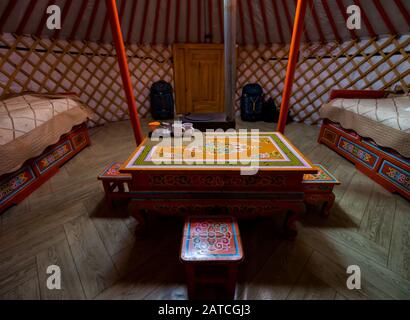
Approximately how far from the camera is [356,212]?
1.34 metres

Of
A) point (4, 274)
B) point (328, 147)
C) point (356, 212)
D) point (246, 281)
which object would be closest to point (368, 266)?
point (356, 212)

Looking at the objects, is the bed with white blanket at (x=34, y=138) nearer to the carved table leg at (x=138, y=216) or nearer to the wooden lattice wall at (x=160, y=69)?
the wooden lattice wall at (x=160, y=69)

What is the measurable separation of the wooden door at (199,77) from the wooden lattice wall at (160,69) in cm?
22

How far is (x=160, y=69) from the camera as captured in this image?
3.53 meters

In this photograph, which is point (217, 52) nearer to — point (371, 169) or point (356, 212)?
point (371, 169)

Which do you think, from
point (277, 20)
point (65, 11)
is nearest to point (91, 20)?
point (65, 11)

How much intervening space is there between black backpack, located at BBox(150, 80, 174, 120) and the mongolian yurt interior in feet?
2.08

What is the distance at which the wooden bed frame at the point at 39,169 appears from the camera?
136cm

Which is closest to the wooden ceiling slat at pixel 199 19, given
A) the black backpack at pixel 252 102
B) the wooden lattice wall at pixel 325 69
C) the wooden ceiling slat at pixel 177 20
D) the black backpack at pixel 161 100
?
the wooden ceiling slat at pixel 177 20

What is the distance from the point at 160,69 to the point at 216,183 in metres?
3.22
